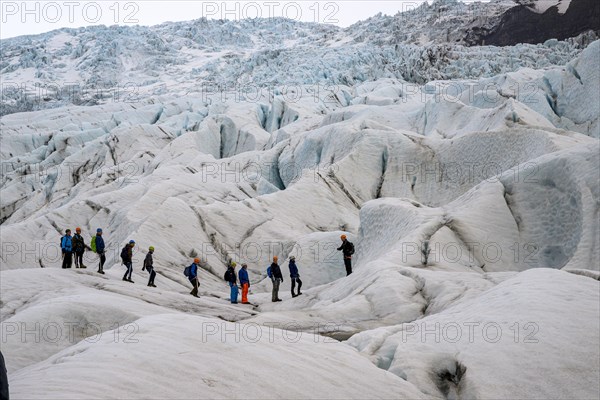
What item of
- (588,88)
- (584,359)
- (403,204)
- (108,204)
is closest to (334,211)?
(403,204)

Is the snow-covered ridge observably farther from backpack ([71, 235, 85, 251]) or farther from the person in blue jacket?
backpack ([71, 235, 85, 251])

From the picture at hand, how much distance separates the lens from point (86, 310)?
444 inches

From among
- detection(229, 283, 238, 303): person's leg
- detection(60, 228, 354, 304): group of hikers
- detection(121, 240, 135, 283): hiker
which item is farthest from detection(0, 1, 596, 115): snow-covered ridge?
detection(121, 240, 135, 283): hiker

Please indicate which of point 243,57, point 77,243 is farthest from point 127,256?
point 243,57

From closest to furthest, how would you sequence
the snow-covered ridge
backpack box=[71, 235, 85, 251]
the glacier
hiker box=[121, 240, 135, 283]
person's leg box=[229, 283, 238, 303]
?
1. the glacier
2. person's leg box=[229, 283, 238, 303]
3. hiker box=[121, 240, 135, 283]
4. backpack box=[71, 235, 85, 251]
5. the snow-covered ridge

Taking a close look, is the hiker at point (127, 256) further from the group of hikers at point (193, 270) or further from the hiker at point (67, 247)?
the hiker at point (67, 247)

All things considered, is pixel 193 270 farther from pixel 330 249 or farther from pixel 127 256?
pixel 330 249

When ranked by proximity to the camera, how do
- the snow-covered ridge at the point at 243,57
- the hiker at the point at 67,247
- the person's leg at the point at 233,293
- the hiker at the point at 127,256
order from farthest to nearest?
the snow-covered ridge at the point at 243,57, the hiker at the point at 67,247, the hiker at the point at 127,256, the person's leg at the point at 233,293

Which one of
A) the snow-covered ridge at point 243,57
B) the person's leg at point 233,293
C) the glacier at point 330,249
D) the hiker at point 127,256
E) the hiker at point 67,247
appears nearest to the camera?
the glacier at point 330,249

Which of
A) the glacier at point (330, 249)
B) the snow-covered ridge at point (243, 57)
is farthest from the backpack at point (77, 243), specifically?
the snow-covered ridge at point (243, 57)

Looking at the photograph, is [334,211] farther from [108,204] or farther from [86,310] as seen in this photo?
[86,310]

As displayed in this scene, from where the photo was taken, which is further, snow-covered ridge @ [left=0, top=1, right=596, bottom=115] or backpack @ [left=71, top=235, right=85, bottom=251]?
snow-covered ridge @ [left=0, top=1, right=596, bottom=115]

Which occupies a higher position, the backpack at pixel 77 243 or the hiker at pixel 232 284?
the backpack at pixel 77 243

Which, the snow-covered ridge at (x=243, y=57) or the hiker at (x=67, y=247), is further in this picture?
the snow-covered ridge at (x=243, y=57)
